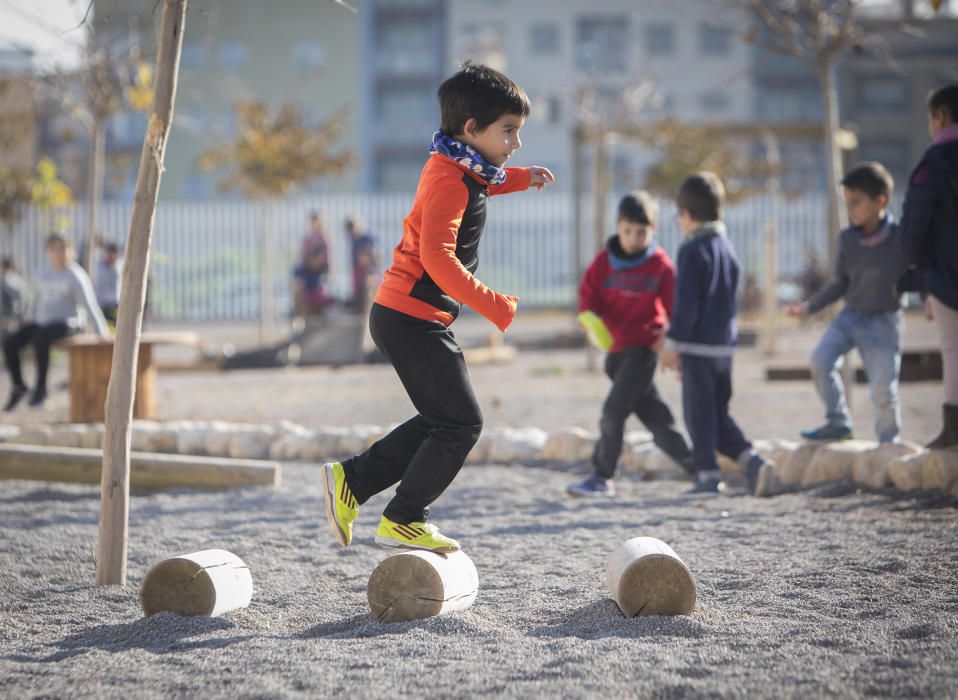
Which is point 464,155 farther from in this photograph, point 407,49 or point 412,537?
point 407,49

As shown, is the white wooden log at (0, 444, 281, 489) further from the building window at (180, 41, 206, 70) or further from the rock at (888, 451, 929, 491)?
the building window at (180, 41, 206, 70)

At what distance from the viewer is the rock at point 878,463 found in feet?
18.0

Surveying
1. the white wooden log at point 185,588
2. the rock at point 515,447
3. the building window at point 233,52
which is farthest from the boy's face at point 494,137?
the building window at point 233,52

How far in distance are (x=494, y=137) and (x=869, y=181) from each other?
9.74 ft

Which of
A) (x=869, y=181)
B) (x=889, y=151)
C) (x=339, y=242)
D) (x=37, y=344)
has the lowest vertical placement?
(x=37, y=344)

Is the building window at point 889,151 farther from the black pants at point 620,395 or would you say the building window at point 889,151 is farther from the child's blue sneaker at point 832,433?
the black pants at point 620,395

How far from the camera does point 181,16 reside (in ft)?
12.4

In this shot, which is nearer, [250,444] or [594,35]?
[250,444]

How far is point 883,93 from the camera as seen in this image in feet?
150

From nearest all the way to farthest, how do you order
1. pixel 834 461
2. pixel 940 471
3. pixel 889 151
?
pixel 940 471 < pixel 834 461 < pixel 889 151

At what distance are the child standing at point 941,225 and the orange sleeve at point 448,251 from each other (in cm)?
267

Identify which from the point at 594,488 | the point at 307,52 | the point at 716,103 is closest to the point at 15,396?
the point at 594,488

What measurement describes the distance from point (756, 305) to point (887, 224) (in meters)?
18.0

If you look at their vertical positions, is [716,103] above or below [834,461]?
above
